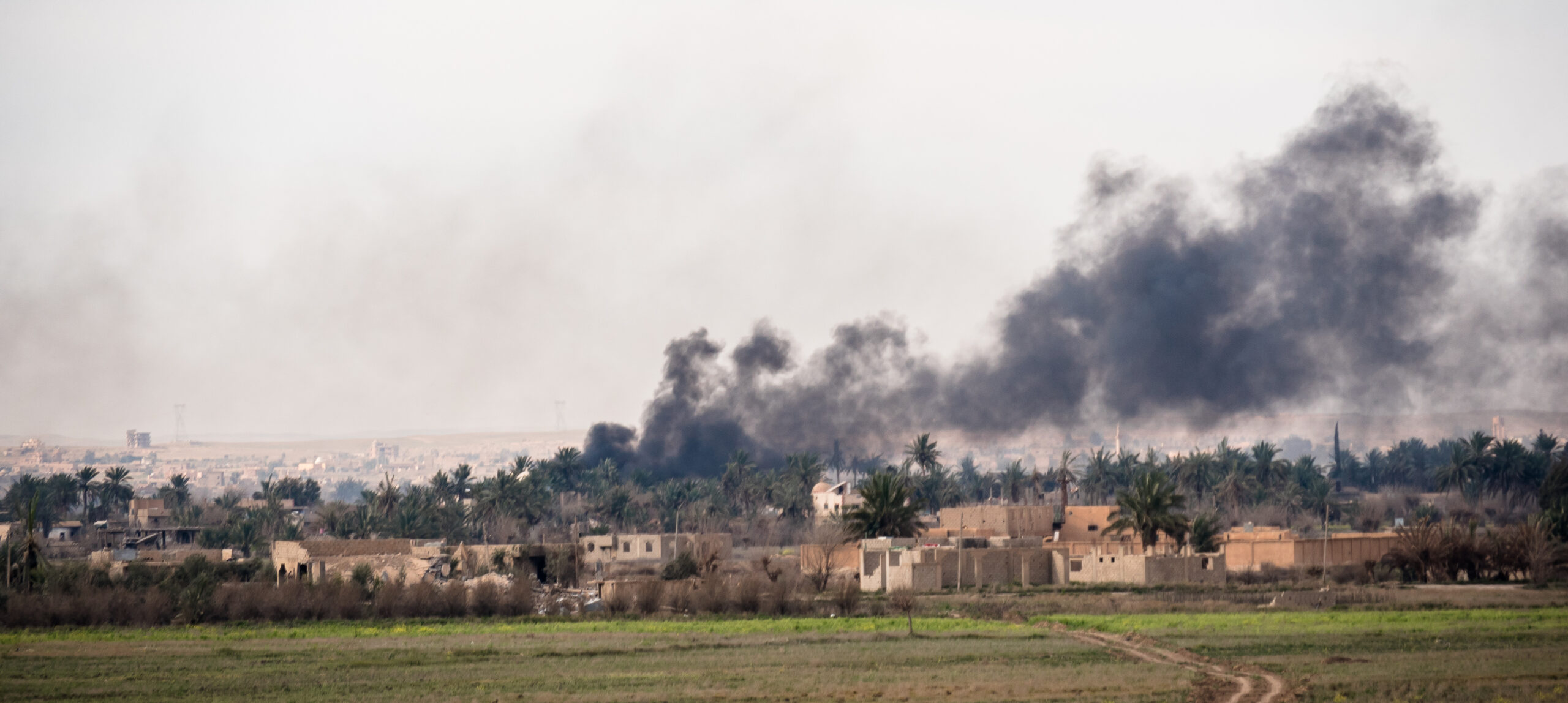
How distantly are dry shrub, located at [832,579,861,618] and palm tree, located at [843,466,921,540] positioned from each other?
83.6ft

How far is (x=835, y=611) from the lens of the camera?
6325 centimetres

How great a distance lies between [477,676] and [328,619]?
76.9 feet

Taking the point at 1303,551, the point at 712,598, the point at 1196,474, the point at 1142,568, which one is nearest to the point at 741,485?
the point at 1196,474

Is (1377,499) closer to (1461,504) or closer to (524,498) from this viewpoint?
(1461,504)

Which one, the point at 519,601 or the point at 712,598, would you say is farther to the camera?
the point at 712,598

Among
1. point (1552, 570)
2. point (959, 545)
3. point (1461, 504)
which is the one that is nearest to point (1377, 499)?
point (1461, 504)

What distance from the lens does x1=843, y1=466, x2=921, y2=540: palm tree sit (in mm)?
89938

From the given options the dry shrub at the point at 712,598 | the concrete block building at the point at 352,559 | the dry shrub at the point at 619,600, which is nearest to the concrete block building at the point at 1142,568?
the dry shrub at the point at 712,598

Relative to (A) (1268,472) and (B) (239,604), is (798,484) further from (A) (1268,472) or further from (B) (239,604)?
(B) (239,604)

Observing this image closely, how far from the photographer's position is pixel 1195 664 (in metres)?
41.6

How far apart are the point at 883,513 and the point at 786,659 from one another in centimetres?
4665

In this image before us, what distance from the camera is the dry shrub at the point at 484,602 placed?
6262 cm

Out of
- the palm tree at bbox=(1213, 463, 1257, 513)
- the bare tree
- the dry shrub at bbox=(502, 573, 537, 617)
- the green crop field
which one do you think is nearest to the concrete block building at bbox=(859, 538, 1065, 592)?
the bare tree

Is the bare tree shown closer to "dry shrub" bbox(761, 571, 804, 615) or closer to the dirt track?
"dry shrub" bbox(761, 571, 804, 615)
